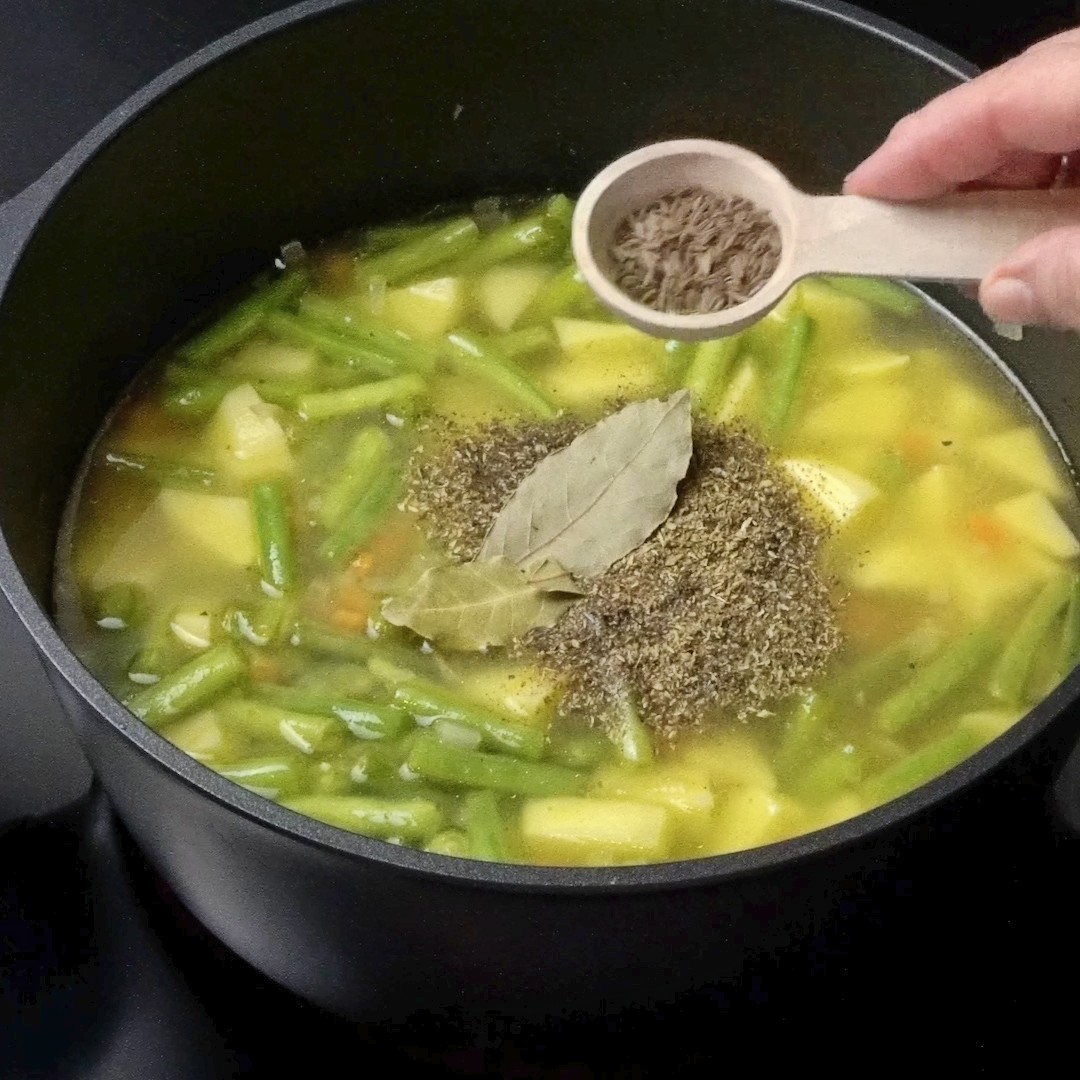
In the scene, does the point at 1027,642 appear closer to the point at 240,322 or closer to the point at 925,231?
the point at 925,231

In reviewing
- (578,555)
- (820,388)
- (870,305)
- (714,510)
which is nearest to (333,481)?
(578,555)

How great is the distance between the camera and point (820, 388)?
5.53 ft

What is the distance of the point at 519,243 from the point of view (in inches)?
72.7

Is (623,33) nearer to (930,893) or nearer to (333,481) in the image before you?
(333,481)

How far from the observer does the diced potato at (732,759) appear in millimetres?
1324

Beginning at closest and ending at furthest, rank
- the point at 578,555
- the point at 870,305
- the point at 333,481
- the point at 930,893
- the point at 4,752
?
the point at 930,893
the point at 4,752
the point at 578,555
the point at 333,481
the point at 870,305

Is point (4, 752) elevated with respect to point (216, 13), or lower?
lower

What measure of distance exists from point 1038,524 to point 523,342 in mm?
665

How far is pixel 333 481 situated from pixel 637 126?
25.6 inches

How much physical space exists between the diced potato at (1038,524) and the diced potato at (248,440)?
850mm

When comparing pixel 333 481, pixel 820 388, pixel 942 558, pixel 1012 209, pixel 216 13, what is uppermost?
pixel 216 13

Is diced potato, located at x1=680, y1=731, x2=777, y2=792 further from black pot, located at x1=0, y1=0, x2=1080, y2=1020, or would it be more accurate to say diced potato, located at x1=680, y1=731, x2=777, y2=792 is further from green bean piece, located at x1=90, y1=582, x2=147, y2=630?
green bean piece, located at x1=90, y1=582, x2=147, y2=630

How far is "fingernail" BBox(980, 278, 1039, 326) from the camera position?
39.8 inches

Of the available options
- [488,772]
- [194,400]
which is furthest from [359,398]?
[488,772]
